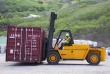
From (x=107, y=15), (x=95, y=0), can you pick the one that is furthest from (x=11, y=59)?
(x=95, y=0)

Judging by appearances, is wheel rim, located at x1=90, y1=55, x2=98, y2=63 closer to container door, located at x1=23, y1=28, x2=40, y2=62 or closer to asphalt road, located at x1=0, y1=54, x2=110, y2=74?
asphalt road, located at x1=0, y1=54, x2=110, y2=74

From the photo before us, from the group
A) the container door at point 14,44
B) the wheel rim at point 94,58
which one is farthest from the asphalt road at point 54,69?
the wheel rim at point 94,58

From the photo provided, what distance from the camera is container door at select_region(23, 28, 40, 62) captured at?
16.2 m

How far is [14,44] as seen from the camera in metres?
16.2

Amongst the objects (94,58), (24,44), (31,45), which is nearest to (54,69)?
(31,45)

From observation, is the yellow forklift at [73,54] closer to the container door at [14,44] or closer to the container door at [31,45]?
the container door at [31,45]

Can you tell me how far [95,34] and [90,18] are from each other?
726 inches

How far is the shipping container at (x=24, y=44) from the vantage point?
16203mm

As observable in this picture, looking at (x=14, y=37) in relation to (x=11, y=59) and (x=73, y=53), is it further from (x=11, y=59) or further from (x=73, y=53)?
(x=73, y=53)

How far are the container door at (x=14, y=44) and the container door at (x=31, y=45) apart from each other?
1.15 ft

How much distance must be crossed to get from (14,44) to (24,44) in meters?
0.69

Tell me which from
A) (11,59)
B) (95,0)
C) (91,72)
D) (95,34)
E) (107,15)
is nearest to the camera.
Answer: (91,72)

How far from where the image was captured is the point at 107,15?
A: 67.6 metres

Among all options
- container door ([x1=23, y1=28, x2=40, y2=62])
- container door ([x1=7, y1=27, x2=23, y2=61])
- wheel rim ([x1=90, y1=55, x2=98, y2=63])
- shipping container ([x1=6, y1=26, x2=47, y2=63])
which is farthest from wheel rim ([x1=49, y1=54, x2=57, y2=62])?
wheel rim ([x1=90, y1=55, x2=98, y2=63])
